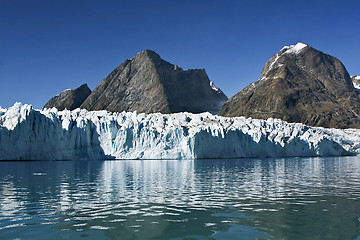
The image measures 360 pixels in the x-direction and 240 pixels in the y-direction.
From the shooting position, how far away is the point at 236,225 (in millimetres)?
7988

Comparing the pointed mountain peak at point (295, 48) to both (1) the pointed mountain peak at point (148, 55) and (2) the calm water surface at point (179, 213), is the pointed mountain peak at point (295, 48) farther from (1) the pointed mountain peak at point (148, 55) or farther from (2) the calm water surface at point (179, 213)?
(2) the calm water surface at point (179, 213)

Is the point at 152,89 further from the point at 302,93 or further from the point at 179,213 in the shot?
the point at 179,213

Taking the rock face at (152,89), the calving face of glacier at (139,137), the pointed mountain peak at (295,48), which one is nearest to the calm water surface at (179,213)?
the calving face of glacier at (139,137)

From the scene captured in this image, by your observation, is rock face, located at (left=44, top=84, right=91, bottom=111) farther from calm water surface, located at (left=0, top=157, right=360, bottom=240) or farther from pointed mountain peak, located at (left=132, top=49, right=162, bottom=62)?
calm water surface, located at (left=0, top=157, right=360, bottom=240)

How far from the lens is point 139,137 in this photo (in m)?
45.5

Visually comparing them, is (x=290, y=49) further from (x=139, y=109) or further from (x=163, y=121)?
(x=163, y=121)

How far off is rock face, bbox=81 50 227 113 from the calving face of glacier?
279 feet

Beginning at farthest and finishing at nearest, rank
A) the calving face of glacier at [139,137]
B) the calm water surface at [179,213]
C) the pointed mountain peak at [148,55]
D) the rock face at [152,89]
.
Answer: the pointed mountain peak at [148,55]
the rock face at [152,89]
the calving face of glacier at [139,137]
the calm water surface at [179,213]

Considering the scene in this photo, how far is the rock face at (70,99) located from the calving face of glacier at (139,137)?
116176 millimetres

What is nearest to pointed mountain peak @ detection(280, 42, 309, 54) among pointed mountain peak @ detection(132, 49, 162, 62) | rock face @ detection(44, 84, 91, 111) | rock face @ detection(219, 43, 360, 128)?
rock face @ detection(219, 43, 360, 128)

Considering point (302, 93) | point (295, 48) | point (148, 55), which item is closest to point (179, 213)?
point (302, 93)

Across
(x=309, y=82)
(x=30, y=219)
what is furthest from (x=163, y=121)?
(x=309, y=82)

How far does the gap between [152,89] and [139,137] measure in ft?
352

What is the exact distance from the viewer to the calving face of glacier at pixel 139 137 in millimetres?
38344
